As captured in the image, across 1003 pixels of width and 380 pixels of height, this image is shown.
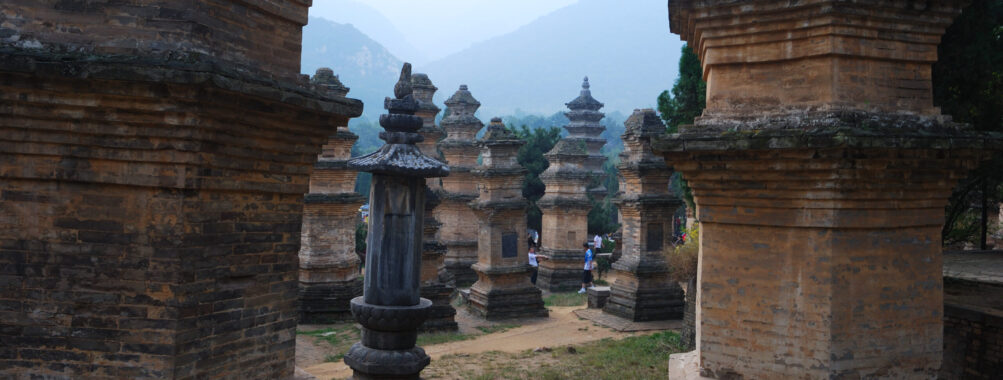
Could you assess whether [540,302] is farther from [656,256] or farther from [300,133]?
[300,133]

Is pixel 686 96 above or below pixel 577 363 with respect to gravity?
above

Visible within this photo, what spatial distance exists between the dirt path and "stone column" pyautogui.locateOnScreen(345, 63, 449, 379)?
526 cm

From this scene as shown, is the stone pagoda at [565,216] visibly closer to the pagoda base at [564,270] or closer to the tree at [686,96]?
the pagoda base at [564,270]

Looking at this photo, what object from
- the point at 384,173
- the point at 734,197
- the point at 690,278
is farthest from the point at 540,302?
the point at 734,197

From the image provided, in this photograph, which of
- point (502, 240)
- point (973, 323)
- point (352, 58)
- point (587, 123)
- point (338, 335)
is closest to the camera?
point (973, 323)

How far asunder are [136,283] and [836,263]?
17.5 ft

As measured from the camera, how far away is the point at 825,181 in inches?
227

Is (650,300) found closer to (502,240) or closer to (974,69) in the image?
(502,240)

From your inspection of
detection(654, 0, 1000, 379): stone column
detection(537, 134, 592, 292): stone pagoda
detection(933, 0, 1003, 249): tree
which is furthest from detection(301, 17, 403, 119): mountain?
detection(654, 0, 1000, 379): stone column

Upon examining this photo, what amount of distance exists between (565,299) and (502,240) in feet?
15.0

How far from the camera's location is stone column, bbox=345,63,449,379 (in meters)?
8.05

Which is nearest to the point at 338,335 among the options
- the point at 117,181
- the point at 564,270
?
the point at 564,270

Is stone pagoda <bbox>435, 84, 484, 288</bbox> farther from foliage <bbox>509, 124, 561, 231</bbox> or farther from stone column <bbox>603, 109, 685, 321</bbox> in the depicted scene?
stone column <bbox>603, 109, 685, 321</bbox>

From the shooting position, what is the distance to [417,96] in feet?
79.8
